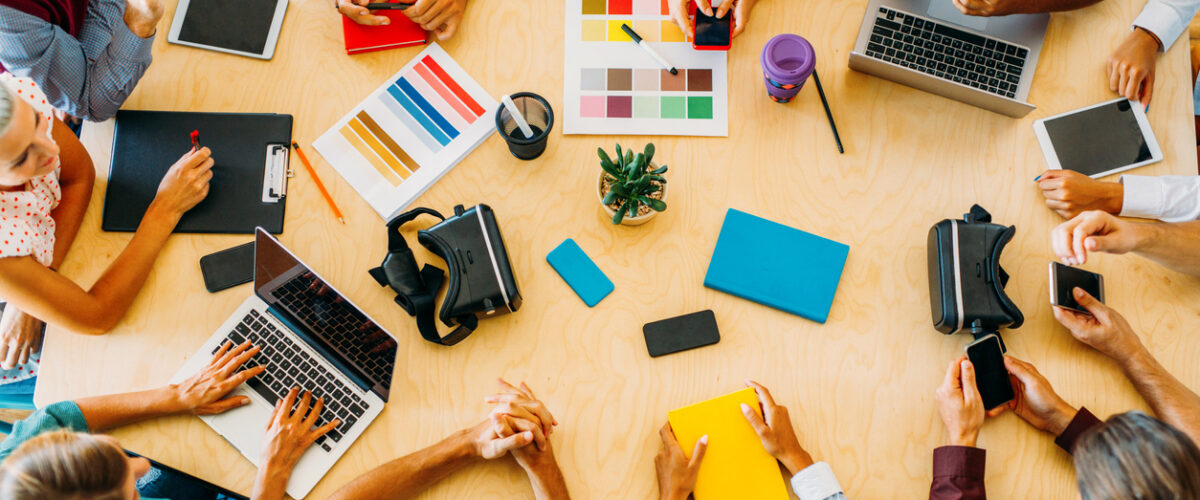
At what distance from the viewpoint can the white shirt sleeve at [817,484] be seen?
113cm

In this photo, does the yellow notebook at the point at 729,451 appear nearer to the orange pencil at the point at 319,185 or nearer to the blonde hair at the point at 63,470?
the orange pencil at the point at 319,185

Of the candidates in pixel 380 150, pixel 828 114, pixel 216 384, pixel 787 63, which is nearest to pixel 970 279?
pixel 828 114

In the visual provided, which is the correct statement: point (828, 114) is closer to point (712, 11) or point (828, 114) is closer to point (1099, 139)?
point (712, 11)

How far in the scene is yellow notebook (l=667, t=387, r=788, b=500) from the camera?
1.17 m

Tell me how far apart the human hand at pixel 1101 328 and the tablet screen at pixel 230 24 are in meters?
1.67

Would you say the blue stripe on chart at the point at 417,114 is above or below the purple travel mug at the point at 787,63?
below

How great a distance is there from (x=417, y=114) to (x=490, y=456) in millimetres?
694

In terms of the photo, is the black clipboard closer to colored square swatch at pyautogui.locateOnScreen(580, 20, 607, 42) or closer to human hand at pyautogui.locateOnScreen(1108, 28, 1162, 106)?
colored square swatch at pyautogui.locateOnScreen(580, 20, 607, 42)

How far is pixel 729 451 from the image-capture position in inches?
46.8

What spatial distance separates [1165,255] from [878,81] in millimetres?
602

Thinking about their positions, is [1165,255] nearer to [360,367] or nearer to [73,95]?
[360,367]

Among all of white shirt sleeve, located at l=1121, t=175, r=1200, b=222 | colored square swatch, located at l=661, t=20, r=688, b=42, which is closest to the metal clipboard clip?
colored square swatch, located at l=661, t=20, r=688, b=42

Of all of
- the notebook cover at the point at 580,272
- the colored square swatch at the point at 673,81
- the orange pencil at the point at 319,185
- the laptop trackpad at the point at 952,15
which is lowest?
the notebook cover at the point at 580,272

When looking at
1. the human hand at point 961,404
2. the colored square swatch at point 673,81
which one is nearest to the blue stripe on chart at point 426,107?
the colored square swatch at point 673,81
